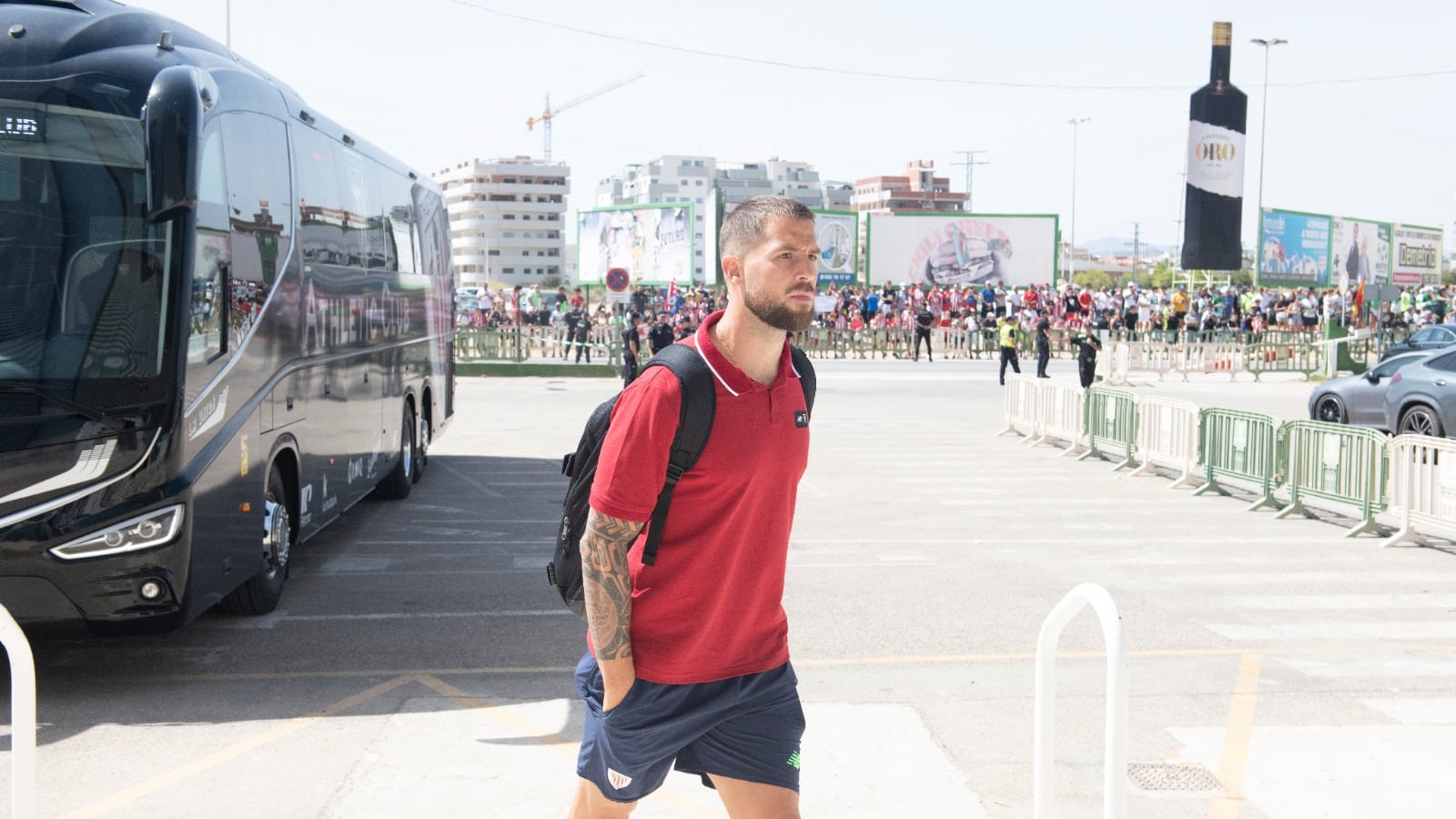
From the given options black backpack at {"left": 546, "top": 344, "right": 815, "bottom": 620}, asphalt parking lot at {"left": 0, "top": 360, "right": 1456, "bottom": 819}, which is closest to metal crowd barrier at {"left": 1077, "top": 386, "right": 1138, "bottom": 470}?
asphalt parking lot at {"left": 0, "top": 360, "right": 1456, "bottom": 819}

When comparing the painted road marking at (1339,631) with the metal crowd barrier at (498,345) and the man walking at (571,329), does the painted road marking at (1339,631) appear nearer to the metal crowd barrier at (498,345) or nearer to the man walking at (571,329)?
the metal crowd barrier at (498,345)

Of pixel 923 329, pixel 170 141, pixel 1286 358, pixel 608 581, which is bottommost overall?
pixel 1286 358

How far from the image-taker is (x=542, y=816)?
5359mm

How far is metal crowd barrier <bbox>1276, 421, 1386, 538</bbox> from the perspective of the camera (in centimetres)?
1219

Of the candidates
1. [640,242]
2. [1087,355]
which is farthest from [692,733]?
[640,242]

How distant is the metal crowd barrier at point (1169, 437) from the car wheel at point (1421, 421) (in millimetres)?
3703

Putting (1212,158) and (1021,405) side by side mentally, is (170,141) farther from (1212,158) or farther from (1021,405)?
(1212,158)

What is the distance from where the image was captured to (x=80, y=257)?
695 centimetres

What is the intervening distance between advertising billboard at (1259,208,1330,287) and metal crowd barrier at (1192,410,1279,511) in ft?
174

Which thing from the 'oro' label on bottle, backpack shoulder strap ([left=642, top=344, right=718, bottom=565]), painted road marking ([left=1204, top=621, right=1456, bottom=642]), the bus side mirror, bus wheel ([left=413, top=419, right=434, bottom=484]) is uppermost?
the 'oro' label on bottle

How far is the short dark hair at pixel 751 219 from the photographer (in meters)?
3.47

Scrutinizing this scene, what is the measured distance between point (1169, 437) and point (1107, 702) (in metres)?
12.5

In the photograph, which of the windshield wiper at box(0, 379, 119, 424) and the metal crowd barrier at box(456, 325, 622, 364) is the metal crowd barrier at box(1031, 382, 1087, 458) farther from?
the metal crowd barrier at box(456, 325, 622, 364)

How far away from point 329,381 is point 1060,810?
657 cm
